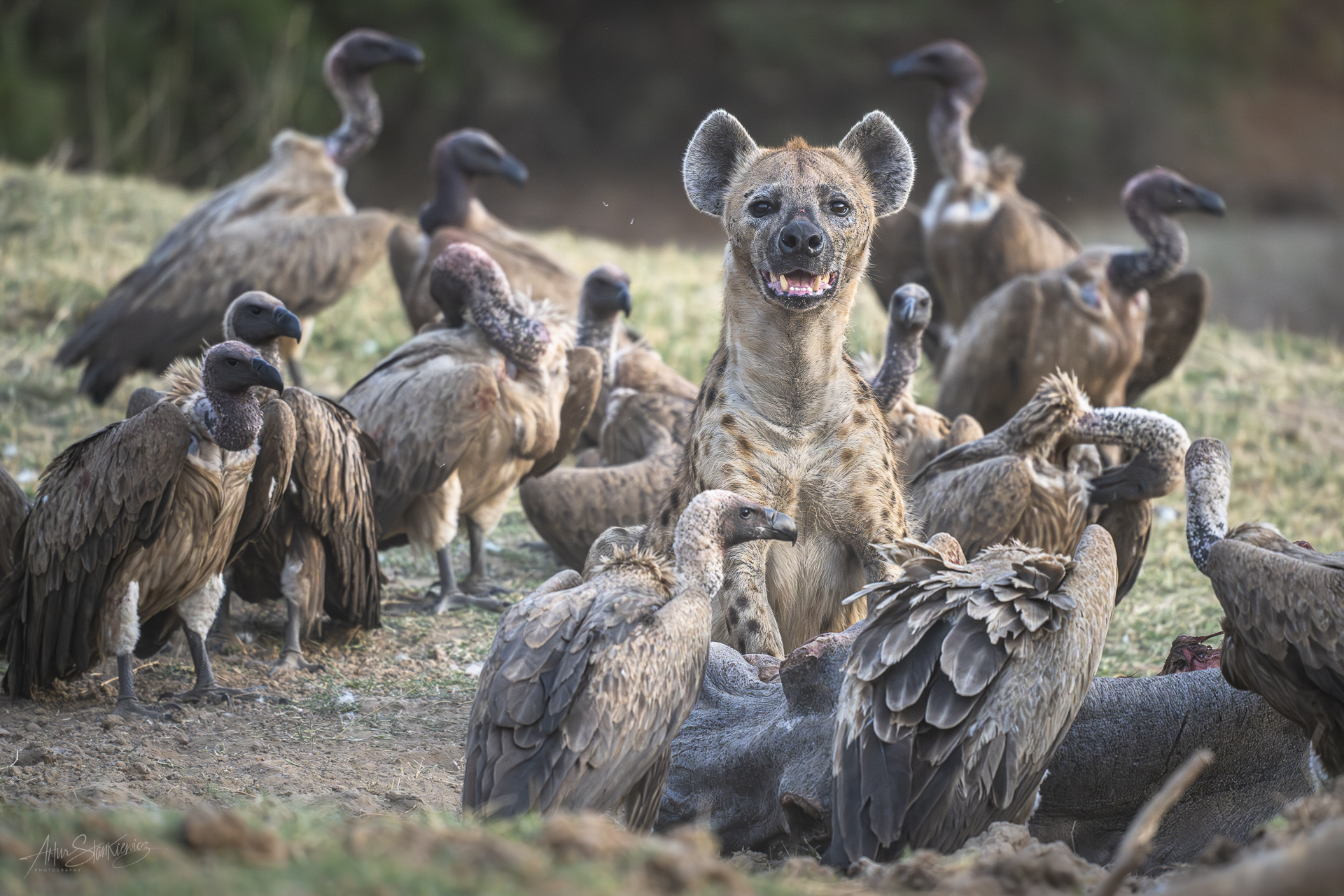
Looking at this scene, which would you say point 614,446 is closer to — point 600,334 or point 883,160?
point 600,334

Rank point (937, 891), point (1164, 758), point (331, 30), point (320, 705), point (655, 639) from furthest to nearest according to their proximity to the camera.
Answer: point (331, 30) < point (320, 705) < point (1164, 758) < point (655, 639) < point (937, 891)

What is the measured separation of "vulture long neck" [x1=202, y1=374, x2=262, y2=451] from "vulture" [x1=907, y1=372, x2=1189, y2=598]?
230 cm

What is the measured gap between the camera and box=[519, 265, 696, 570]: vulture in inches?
235

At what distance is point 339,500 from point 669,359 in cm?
394

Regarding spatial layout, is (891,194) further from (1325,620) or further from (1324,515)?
(1324,515)

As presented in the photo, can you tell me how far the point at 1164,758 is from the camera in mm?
3807

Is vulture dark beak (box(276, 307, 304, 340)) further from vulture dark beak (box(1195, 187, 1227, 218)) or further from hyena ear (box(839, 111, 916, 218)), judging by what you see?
vulture dark beak (box(1195, 187, 1227, 218))

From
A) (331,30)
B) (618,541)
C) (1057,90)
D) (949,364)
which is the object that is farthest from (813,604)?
(1057,90)

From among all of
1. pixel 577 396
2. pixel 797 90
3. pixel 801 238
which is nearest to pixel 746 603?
pixel 801 238

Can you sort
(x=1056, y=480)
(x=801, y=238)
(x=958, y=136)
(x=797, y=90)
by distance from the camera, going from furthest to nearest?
1. (x=797, y=90)
2. (x=958, y=136)
3. (x=1056, y=480)
4. (x=801, y=238)

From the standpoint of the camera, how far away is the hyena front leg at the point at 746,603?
14.0 feet

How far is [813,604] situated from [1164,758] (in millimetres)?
1104

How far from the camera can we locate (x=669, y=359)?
8.77m

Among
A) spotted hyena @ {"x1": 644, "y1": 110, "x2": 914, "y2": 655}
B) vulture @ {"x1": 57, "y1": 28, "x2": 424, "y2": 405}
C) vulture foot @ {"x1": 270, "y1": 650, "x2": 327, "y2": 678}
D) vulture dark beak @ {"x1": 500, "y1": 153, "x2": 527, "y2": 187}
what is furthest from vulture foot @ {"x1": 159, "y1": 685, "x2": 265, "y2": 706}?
vulture dark beak @ {"x1": 500, "y1": 153, "x2": 527, "y2": 187}
